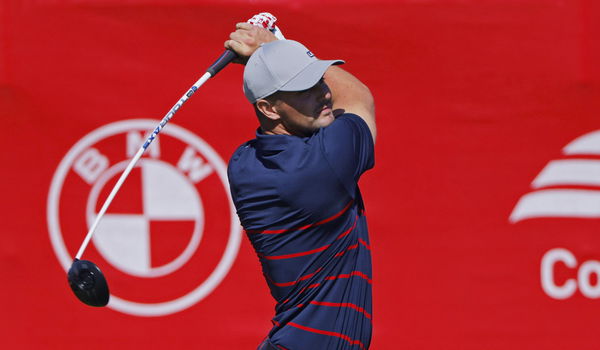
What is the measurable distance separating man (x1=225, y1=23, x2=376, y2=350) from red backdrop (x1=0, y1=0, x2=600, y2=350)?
1570 mm

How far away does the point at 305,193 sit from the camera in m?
3.07

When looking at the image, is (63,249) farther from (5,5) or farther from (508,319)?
(508,319)

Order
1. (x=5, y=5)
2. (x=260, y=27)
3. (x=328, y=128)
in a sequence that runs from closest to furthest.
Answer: (x=328, y=128)
(x=260, y=27)
(x=5, y=5)

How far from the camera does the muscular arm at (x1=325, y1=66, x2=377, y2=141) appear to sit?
3287mm

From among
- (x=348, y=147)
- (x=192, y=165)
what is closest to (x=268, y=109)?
(x=348, y=147)

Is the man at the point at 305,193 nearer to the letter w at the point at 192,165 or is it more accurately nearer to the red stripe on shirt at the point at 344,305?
the red stripe on shirt at the point at 344,305

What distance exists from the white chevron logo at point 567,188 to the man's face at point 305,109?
2063 mm

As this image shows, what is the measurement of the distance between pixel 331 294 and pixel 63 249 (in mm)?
2086

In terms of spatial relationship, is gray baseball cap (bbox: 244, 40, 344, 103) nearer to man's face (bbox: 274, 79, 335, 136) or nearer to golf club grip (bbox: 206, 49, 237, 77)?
man's face (bbox: 274, 79, 335, 136)

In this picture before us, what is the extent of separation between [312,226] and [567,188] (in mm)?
2200

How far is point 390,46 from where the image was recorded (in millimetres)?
4910

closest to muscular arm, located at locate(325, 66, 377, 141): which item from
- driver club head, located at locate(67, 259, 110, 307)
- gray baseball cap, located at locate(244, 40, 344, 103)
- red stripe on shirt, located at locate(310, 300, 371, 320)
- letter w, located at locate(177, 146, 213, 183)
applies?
gray baseball cap, located at locate(244, 40, 344, 103)

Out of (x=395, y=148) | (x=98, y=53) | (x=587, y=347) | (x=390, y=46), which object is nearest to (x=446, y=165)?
(x=395, y=148)

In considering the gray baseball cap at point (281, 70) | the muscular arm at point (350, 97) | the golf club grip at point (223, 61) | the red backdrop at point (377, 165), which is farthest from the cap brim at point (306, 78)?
the red backdrop at point (377, 165)
